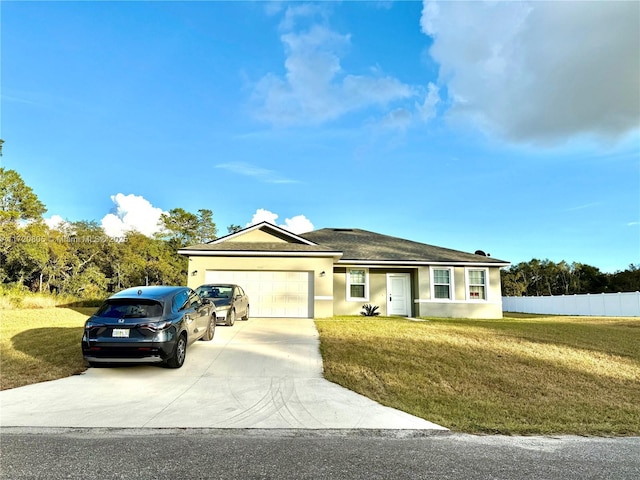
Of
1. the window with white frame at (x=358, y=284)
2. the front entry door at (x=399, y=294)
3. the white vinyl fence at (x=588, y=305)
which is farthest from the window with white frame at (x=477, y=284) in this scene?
the white vinyl fence at (x=588, y=305)

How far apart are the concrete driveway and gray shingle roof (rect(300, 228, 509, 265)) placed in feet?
36.1

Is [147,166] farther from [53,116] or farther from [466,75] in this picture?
[466,75]

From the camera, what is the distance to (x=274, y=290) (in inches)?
640

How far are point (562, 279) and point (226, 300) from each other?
5349cm

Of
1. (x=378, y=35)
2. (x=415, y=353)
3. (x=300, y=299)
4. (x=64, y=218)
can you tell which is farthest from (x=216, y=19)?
(x=64, y=218)

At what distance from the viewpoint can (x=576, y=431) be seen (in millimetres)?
5098

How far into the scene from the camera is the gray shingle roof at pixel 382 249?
19.5 metres

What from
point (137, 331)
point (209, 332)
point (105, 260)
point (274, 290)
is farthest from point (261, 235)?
point (105, 260)

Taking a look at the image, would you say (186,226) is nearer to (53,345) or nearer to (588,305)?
(53,345)

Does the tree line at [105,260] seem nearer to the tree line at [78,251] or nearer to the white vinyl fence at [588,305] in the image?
the tree line at [78,251]

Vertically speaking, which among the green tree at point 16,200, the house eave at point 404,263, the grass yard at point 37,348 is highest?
the green tree at point 16,200

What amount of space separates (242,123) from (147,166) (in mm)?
9488

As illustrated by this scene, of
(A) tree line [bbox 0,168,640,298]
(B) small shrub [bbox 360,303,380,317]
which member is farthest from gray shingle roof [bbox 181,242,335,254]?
(A) tree line [bbox 0,168,640,298]

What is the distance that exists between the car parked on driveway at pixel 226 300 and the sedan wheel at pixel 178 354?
3.90 metres
